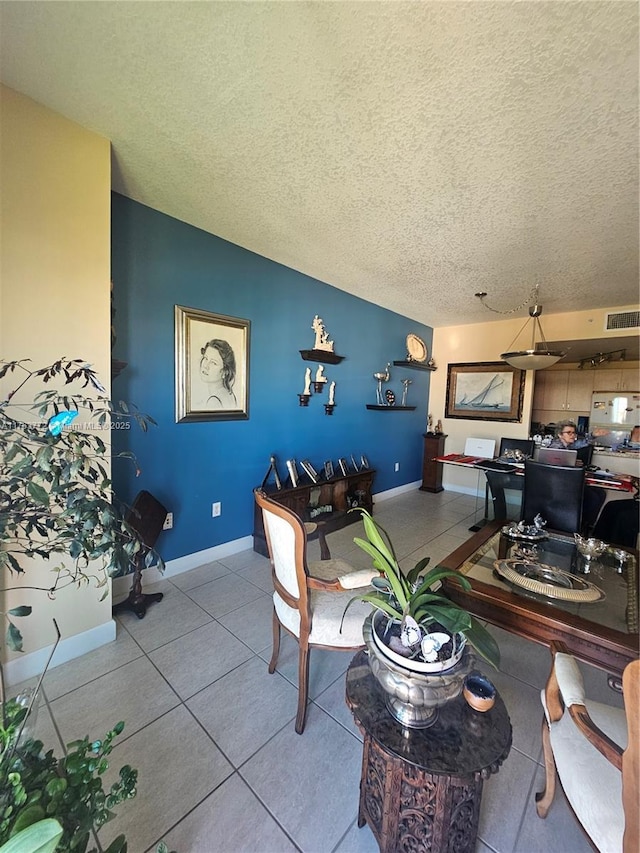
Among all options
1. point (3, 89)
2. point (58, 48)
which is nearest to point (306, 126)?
point (58, 48)

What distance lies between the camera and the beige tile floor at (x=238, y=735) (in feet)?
3.43

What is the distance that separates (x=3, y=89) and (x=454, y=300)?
12.8 ft

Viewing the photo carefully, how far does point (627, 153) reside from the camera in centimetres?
159

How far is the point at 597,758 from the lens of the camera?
87cm

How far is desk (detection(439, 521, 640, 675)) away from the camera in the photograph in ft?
3.95

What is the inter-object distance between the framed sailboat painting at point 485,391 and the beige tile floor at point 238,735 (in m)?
3.59

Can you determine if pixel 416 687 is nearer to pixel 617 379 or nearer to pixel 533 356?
pixel 533 356

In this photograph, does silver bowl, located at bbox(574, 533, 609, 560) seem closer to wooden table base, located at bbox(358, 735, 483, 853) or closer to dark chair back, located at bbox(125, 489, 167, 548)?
wooden table base, located at bbox(358, 735, 483, 853)

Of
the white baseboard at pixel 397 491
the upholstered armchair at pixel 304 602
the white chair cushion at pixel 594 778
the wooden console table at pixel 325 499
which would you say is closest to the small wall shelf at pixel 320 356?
the wooden console table at pixel 325 499

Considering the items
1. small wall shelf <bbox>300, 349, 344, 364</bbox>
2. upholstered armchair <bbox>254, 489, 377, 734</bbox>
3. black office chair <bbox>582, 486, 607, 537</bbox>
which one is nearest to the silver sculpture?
small wall shelf <bbox>300, 349, 344, 364</bbox>

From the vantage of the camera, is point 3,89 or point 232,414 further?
point 232,414

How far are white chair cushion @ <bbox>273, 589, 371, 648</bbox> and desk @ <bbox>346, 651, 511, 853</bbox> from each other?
388 millimetres

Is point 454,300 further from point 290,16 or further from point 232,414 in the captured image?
point 290,16

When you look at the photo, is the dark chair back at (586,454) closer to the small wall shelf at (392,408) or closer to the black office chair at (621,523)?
the black office chair at (621,523)
